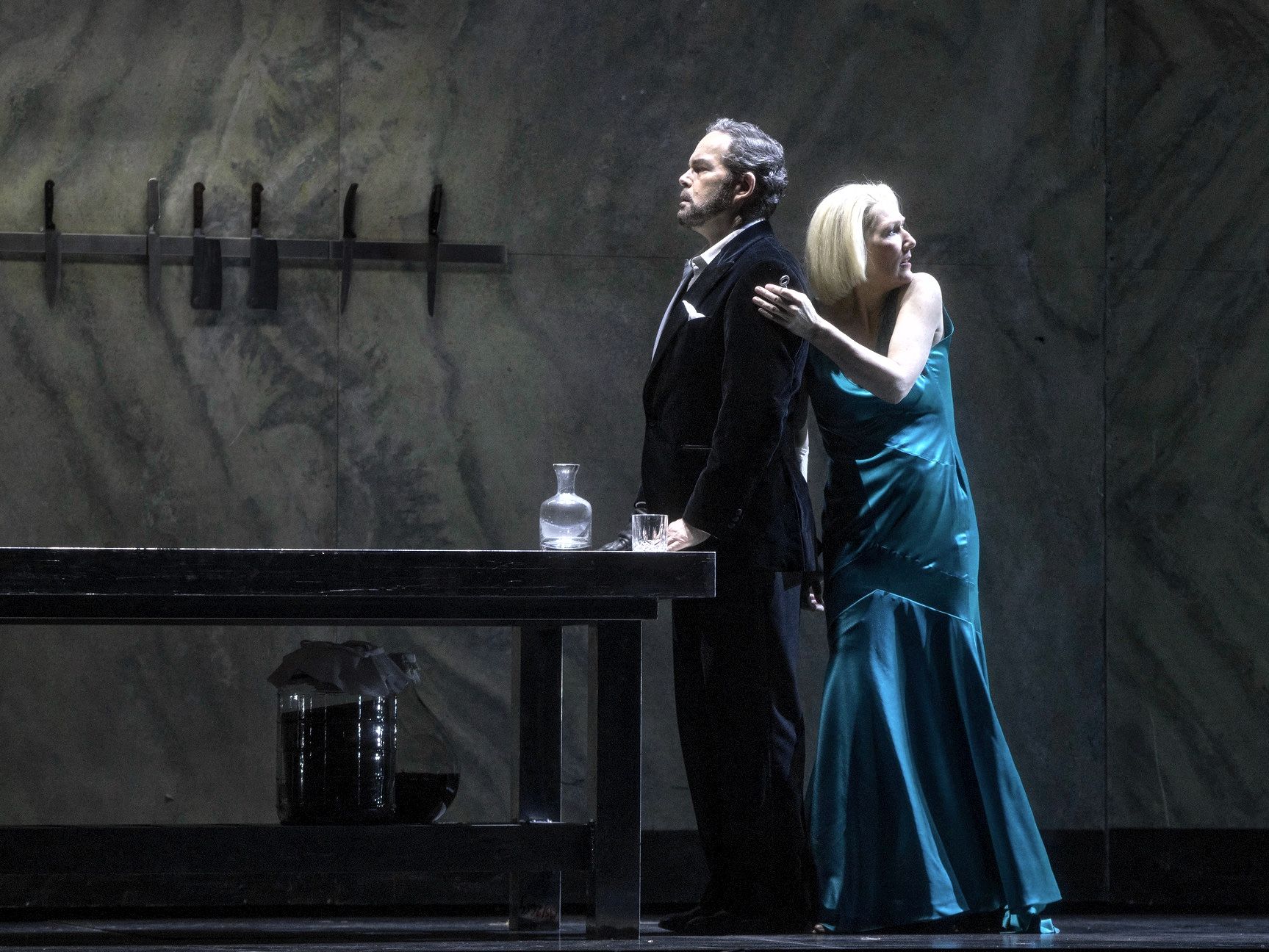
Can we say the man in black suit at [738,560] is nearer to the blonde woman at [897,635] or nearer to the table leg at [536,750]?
the blonde woman at [897,635]

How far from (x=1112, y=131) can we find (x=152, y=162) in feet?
7.68

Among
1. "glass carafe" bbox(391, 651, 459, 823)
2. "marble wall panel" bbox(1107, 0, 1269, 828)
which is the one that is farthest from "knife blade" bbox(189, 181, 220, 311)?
"marble wall panel" bbox(1107, 0, 1269, 828)

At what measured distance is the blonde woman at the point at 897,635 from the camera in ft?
8.50

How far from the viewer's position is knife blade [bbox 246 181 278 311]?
3.62m

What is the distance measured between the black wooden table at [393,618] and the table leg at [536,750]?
336mm

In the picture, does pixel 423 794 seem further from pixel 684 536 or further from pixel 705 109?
pixel 705 109

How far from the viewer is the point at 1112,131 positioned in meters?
3.88

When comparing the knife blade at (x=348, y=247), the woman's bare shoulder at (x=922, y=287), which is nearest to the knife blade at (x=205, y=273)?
the knife blade at (x=348, y=247)

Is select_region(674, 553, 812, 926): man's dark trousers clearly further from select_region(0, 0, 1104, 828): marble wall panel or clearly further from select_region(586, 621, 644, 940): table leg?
select_region(0, 0, 1104, 828): marble wall panel

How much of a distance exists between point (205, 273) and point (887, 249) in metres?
A: 1.70

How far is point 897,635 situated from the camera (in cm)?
270

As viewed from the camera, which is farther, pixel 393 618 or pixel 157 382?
pixel 157 382

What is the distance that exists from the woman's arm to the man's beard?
25 cm

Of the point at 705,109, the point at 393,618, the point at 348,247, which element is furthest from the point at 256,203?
the point at 393,618
